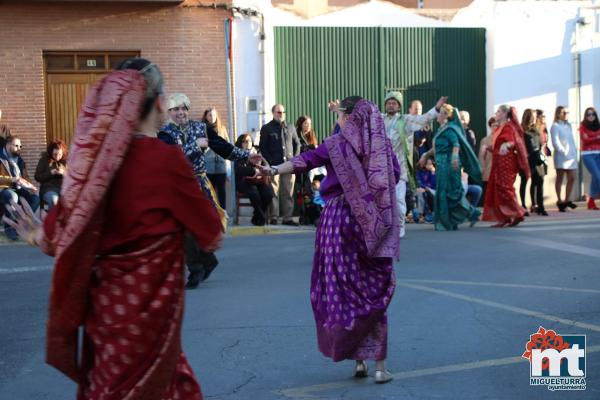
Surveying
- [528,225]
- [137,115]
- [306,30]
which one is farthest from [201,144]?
[306,30]

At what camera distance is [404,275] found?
10.3m

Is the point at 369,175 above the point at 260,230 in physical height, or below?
above

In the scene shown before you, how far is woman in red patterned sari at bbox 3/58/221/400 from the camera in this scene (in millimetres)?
3850

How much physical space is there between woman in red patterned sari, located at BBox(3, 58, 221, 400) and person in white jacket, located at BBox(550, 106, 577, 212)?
637 inches

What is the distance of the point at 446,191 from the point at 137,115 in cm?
1156

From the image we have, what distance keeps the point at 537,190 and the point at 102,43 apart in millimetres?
8630

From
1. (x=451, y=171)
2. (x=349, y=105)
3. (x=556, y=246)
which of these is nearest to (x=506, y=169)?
(x=451, y=171)

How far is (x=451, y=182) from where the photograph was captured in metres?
15.1

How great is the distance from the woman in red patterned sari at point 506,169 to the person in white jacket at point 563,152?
11.9 ft

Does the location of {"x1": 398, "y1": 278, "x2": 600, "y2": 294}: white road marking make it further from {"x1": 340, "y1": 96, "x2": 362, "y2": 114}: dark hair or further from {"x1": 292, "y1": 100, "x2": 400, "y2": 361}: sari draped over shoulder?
{"x1": 340, "y1": 96, "x2": 362, "y2": 114}: dark hair

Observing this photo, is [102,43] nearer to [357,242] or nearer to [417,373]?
[357,242]

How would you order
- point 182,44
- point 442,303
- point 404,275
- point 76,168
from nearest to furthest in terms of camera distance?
point 76,168 < point 442,303 < point 404,275 < point 182,44

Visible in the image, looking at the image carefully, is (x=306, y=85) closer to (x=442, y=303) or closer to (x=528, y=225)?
(x=528, y=225)

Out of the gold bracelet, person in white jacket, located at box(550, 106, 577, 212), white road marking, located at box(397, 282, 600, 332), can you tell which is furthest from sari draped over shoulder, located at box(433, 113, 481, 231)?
the gold bracelet
